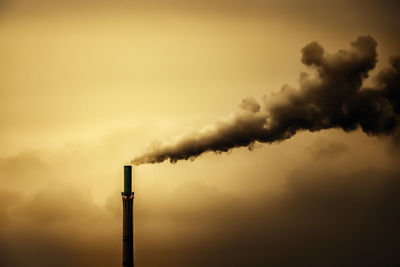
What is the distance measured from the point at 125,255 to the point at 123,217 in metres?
2.12

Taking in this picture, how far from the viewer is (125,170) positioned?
65.9m

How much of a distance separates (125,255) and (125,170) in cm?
470

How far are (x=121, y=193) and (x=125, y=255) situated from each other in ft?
11.3

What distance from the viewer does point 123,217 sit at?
65.6 meters

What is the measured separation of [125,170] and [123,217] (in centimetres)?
261

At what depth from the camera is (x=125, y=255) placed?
65688 mm

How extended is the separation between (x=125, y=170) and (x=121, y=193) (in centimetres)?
130

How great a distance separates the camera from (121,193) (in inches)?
2589

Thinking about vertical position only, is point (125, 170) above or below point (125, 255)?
above
